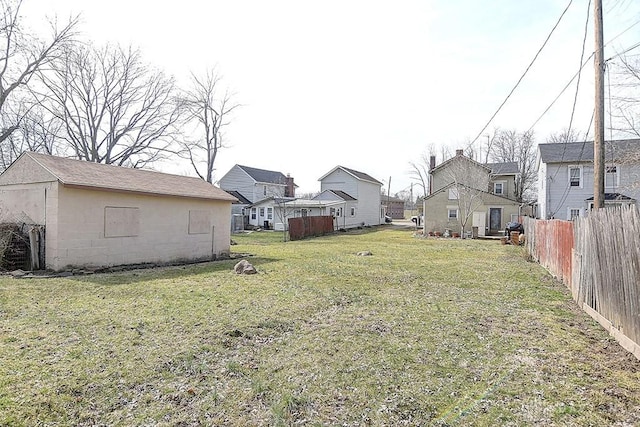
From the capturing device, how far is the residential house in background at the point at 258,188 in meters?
34.3

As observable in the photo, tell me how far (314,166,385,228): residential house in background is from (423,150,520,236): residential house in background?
29.8 feet

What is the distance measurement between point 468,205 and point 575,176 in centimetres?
678

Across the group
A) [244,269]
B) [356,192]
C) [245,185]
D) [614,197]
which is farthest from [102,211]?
[356,192]

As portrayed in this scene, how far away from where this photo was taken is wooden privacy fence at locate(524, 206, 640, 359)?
15.0 feet

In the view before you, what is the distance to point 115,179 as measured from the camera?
1177cm

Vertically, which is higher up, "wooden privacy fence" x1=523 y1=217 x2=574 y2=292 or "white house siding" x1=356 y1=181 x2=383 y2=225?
"white house siding" x1=356 y1=181 x2=383 y2=225

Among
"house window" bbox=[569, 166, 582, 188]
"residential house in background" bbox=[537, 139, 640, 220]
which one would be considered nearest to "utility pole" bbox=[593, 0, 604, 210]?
"residential house in background" bbox=[537, 139, 640, 220]

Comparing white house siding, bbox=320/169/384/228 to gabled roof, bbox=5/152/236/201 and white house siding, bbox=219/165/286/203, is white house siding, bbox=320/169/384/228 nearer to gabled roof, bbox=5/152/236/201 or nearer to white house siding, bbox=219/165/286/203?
white house siding, bbox=219/165/286/203

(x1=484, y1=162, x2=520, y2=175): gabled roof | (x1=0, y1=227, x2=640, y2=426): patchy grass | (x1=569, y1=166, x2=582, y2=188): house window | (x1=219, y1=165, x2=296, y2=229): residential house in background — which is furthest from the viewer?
(x1=219, y1=165, x2=296, y2=229): residential house in background

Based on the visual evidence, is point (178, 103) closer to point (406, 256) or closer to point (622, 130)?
point (406, 256)

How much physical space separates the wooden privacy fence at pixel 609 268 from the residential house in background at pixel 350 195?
85.7 feet

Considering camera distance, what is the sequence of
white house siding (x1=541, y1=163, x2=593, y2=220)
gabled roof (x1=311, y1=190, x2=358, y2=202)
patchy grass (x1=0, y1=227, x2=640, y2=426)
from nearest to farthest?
patchy grass (x1=0, y1=227, x2=640, y2=426)
white house siding (x1=541, y1=163, x2=593, y2=220)
gabled roof (x1=311, y1=190, x2=358, y2=202)

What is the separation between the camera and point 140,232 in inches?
472

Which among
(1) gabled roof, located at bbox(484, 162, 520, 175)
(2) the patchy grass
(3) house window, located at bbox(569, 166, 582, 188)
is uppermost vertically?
(1) gabled roof, located at bbox(484, 162, 520, 175)
